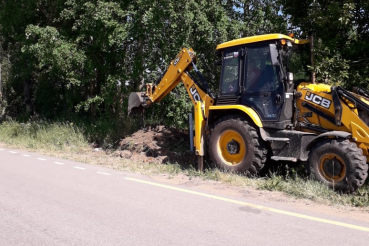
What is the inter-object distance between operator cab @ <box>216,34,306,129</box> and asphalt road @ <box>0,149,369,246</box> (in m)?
2.46

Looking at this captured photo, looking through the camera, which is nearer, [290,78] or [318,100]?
[318,100]

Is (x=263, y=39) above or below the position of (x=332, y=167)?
above

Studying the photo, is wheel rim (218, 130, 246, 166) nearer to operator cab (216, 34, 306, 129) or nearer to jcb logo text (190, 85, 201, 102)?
operator cab (216, 34, 306, 129)

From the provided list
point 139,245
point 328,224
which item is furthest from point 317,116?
point 139,245

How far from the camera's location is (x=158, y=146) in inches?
472

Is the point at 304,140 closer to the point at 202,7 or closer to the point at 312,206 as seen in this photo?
the point at 312,206

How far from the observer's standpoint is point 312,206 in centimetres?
624

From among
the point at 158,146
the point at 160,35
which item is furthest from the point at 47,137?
the point at 160,35

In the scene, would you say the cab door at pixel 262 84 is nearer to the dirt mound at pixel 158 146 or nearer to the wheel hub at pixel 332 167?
the wheel hub at pixel 332 167

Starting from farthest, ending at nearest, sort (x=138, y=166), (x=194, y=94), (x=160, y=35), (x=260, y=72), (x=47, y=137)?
(x=47, y=137) < (x=160, y=35) < (x=138, y=166) < (x=194, y=94) < (x=260, y=72)

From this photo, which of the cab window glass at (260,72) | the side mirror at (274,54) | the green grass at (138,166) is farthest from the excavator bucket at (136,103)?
the side mirror at (274,54)

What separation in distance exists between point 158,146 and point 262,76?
474 cm

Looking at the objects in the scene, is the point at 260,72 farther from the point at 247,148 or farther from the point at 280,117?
the point at 247,148

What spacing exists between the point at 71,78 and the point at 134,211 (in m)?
11.2
